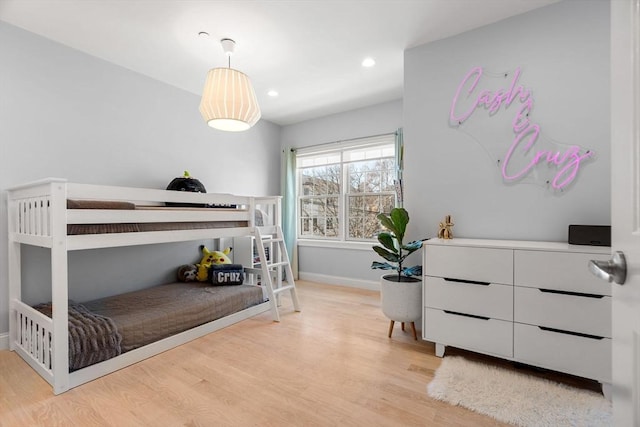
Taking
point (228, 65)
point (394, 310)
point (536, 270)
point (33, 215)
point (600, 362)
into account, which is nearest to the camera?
point (600, 362)

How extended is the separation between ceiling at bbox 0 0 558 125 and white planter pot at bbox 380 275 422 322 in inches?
80.7

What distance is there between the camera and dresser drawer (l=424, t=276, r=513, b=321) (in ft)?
6.09

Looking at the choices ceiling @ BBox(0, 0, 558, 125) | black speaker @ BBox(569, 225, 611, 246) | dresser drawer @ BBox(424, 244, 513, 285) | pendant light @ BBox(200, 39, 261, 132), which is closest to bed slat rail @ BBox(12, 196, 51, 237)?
pendant light @ BBox(200, 39, 261, 132)

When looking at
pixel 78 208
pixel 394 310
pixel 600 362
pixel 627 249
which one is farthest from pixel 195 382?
pixel 600 362

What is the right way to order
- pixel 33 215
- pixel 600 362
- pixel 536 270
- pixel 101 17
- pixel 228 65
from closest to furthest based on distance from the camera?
pixel 600 362, pixel 536 270, pixel 33 215, pixel 101 17, pixel 228 65

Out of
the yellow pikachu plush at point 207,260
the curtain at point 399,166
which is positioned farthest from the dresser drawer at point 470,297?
the yellow pikachu plush at point 207,260

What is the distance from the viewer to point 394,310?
2.31 meters

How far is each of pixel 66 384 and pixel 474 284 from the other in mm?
2549

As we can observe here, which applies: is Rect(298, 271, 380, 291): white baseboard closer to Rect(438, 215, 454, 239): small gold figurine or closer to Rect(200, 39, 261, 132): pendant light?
Rect(438, 215, 454, 239): small gold figurine

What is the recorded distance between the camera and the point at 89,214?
180cm

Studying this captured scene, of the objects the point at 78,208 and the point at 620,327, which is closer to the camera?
the point at 620,327

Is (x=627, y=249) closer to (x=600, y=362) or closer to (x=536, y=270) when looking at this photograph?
(x=536, y=270)

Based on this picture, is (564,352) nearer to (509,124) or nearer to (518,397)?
(518,397)

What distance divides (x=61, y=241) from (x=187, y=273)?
1649 mm
